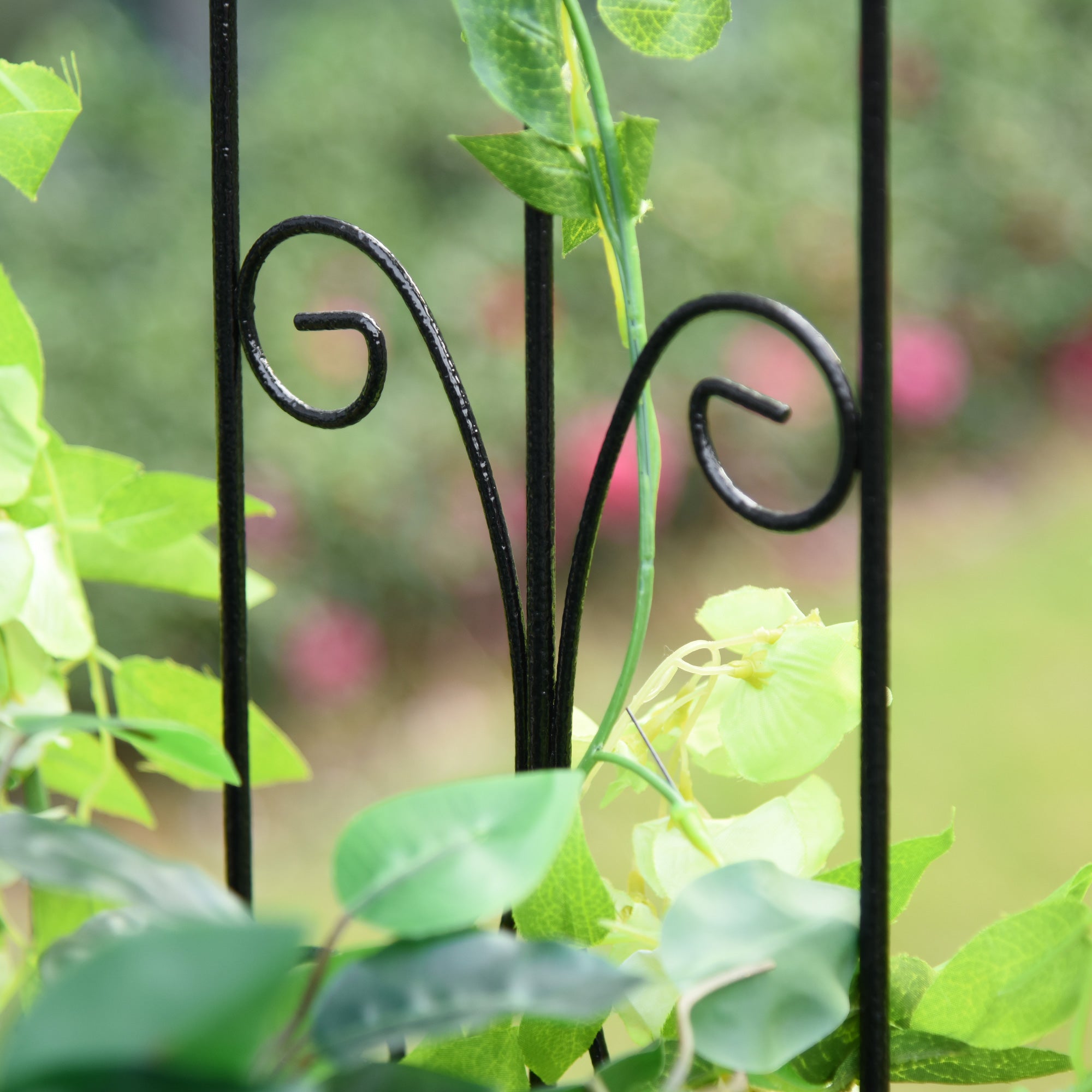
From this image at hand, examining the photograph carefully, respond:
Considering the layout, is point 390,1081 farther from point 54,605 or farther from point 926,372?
point 926,372

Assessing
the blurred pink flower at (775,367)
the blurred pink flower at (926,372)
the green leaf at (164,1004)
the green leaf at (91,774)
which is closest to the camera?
the green leaf at (164,1004)

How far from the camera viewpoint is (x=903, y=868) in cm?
25

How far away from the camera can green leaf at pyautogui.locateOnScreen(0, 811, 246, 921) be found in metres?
0.19

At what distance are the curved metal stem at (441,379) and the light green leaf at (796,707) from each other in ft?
0.18

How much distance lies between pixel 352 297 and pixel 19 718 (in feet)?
5.74

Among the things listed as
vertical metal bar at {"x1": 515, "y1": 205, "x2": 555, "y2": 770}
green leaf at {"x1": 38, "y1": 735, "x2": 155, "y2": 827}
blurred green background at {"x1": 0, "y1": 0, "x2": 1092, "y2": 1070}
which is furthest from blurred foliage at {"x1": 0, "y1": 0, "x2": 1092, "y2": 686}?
vertical metal bar at {"x1": 515, "y1": 205, "x2": 555, "y2": 770}

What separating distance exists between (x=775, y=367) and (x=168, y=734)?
207 centimetres

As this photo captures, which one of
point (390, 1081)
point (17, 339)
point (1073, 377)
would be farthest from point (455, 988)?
point (1073, 377)

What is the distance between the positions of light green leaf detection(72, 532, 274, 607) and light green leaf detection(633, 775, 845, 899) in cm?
15

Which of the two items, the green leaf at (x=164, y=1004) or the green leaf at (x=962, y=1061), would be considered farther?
the green leaf at (x=962, y=1061)

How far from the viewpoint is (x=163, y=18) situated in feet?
7.75

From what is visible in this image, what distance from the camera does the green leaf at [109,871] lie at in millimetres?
189

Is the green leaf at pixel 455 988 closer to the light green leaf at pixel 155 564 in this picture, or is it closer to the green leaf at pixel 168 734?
the green leaf at pixel 168 734

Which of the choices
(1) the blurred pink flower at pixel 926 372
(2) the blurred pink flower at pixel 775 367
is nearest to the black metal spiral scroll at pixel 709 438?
(2) the blurred pink flower at pixel 775 367
